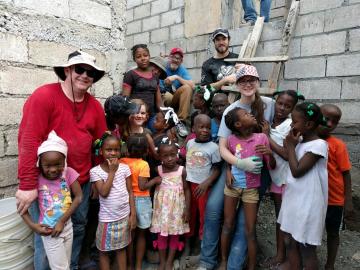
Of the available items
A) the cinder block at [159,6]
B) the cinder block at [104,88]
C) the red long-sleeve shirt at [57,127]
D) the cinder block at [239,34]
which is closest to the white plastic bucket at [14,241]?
the red long-sleeve shirt at [57,127]

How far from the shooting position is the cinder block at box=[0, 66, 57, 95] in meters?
2.86

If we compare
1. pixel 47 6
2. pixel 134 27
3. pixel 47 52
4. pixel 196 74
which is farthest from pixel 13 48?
pixel 134 27

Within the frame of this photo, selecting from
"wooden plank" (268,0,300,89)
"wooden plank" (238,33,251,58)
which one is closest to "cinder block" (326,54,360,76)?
"wooden plank" (268,0,300,89)

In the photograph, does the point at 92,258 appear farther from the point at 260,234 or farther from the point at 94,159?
the point at 260,234

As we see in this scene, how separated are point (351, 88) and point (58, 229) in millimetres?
3789

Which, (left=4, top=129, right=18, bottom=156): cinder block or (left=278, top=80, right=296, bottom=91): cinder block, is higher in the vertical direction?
(left=278, top=80, right=296, bottom=91): cinder block

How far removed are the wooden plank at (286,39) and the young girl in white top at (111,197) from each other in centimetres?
267

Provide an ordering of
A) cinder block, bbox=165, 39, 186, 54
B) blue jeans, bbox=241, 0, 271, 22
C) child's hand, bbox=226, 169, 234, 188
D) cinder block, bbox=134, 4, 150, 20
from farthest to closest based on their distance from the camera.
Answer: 1. cinder block, bbox=134, 4, 150, 20
2. cinder block, bbox=165, 39, 186, 54
3. blue jeans, bbox=241, 0, 271, 22
4. child's hand, bbox=226, 169, 234, 188

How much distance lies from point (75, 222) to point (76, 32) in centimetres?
197

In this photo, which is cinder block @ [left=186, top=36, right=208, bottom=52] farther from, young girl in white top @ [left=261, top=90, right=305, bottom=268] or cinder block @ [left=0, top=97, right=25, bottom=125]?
cinder block @ [left=0, top=97, right=25, bottom=125]

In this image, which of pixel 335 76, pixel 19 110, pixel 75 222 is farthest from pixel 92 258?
pixel 335 76

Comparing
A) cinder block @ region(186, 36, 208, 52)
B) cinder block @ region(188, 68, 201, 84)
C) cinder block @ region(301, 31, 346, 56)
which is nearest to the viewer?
cinder block @ region(301, 31, 346, 56)

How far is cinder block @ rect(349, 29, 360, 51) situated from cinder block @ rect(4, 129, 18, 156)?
4.06m

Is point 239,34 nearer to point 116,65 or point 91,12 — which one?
point 116,65
